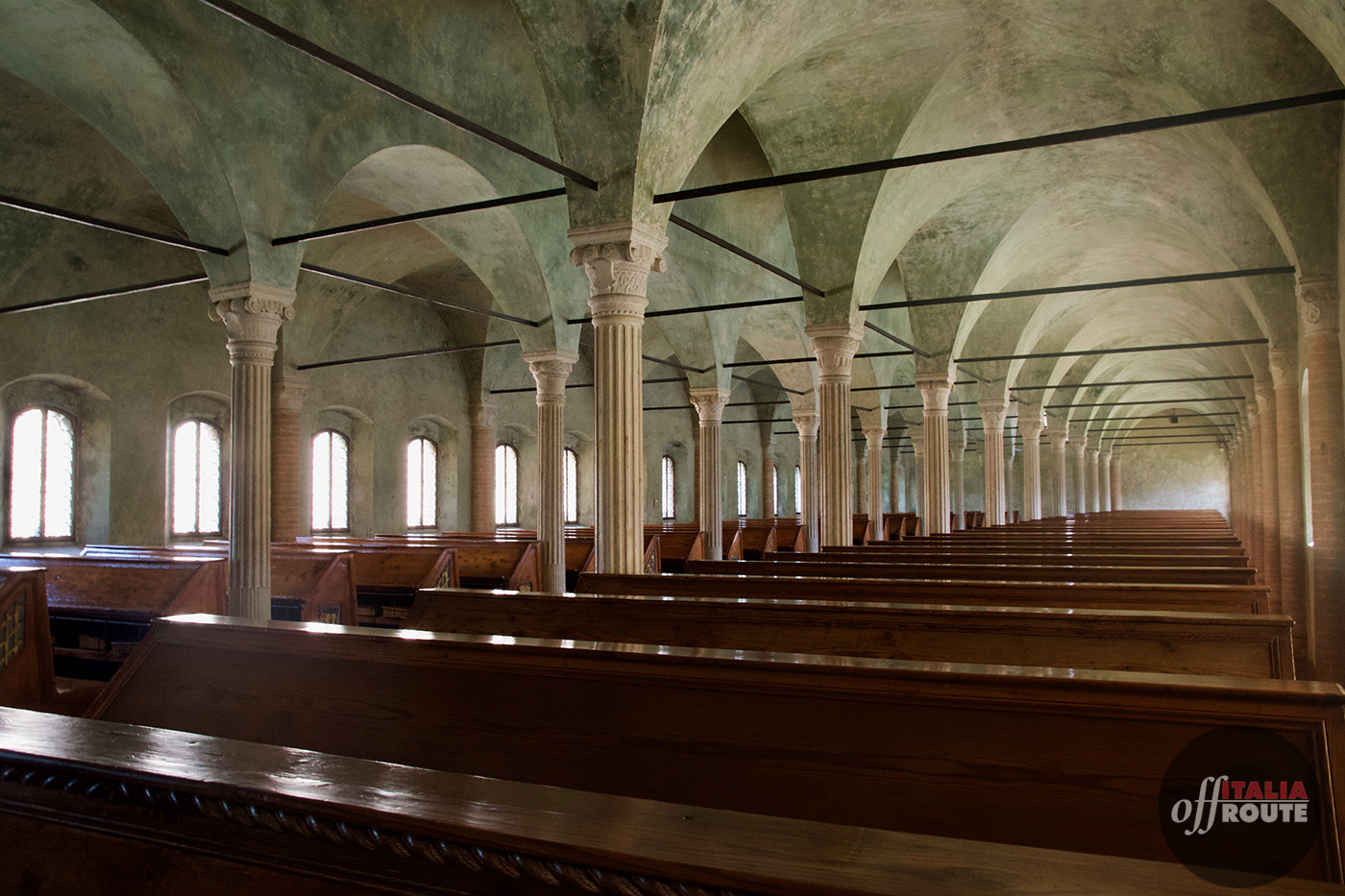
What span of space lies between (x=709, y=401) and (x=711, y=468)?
1.47 metres

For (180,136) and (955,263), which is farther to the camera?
(955,263)

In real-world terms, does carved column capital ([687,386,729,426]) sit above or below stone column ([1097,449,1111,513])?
above

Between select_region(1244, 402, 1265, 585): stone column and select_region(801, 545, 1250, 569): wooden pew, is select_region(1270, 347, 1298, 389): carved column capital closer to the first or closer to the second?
select_region(1244, 402, 1265, 585): stone column

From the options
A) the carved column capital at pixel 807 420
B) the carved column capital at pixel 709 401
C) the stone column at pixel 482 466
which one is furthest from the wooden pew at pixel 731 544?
the stone column at pixel 482 466

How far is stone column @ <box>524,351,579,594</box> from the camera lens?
489 inches

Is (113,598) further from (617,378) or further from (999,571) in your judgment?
(999,571)

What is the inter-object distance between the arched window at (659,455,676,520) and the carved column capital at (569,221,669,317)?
20513 millimetres

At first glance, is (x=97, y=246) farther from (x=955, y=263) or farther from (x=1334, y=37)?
(x=1334, y=37)

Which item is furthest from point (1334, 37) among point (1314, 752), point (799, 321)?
point (799, 321)

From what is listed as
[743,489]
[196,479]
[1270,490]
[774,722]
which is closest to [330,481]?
[196,479]

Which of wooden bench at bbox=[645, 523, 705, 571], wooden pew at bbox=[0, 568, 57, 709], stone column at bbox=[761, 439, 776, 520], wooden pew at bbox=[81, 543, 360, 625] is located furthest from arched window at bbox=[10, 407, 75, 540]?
stone column at bbox=[761, 439, 776, 520]

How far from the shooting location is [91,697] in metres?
5.96

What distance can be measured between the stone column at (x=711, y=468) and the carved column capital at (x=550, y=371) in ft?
12.7

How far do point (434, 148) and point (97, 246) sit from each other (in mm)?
7206
